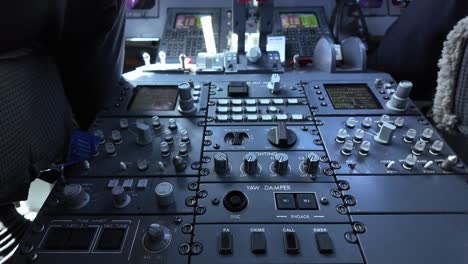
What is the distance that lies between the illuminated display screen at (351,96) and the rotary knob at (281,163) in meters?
0.41

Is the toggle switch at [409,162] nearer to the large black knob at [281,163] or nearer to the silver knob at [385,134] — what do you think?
the silver knob at [385,134]

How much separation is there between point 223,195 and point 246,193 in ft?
0.22

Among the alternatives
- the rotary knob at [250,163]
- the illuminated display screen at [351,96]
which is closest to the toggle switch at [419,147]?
the illuminated display screen at [351,96]

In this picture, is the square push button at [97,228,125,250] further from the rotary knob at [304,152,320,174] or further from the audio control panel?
the rotary knob at [304,152,320,174]

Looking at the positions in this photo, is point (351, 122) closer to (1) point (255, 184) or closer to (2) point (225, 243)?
(1) point (255, 184)

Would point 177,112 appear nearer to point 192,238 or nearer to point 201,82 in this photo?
point 201,82

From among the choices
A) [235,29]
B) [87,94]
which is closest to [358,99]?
[235,29]

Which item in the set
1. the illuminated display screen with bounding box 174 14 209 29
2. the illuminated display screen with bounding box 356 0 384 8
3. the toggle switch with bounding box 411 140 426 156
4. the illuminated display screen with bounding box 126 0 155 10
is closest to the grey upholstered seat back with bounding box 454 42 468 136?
the toggle switch with bounding box 411 140 426 156

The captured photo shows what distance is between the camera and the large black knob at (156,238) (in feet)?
2.61

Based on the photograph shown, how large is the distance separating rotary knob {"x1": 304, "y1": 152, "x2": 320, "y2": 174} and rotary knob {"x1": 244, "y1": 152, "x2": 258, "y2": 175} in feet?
0.51

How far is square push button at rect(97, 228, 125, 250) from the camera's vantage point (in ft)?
2.64

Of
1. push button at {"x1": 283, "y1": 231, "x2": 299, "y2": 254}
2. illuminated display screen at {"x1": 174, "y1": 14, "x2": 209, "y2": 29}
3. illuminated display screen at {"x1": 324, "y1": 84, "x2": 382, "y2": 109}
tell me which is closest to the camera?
push button at {"x1": 283, "y1": 231, "x2": 299, "y2": 254}

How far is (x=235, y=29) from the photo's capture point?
151cm

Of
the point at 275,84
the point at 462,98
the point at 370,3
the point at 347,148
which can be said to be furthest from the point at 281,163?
the point at 370,3
